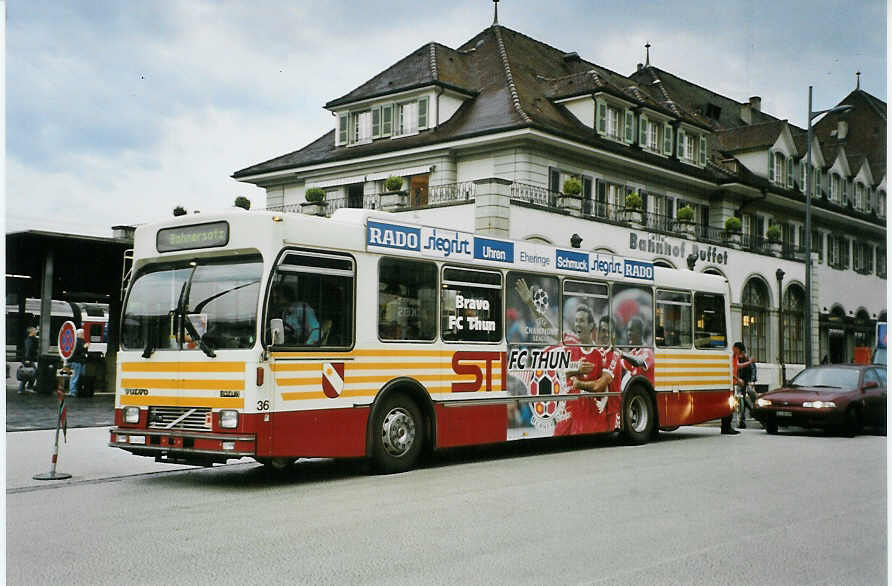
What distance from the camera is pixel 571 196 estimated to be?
33.2 metres

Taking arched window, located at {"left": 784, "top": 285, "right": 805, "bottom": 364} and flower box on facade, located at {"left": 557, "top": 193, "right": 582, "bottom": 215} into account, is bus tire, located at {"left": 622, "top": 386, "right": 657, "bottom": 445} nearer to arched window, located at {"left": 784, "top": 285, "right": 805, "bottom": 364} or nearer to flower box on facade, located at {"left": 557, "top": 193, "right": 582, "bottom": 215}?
flower box on facade, located at {"left": 557, "top": 193, "right": 582, "bottom": 215}

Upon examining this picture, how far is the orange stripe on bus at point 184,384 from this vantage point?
35.9 feet

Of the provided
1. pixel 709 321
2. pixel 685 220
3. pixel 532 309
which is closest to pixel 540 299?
pixel 532 309

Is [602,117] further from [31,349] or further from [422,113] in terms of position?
[31,349]

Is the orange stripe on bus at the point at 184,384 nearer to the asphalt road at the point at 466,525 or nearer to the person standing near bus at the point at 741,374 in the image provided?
the asphalt road at the point at 466,525

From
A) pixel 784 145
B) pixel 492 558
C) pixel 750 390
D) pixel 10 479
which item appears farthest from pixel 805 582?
pixel 784 145

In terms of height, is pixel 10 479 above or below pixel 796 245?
below

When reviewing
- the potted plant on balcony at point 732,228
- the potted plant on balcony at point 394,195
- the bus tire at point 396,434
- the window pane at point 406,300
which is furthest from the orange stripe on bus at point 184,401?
the potted plant on balcony at point 732,228

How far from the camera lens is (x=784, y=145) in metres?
49.6

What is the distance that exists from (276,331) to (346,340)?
116cm

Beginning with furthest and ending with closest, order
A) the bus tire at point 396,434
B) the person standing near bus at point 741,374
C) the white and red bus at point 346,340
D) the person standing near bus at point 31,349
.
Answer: the person standing near bus at point 31,349, the person standing near bus at point 741,374, the bus tire at point 396,434, the white and red bus at point 346,340

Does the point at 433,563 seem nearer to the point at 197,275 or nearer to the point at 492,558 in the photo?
the point at 492,558

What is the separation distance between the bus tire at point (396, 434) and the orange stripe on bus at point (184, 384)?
6.48 feet

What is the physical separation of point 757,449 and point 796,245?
36578mm
